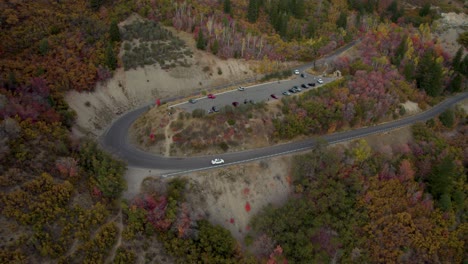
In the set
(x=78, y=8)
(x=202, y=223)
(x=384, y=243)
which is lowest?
(x=384, y=243)

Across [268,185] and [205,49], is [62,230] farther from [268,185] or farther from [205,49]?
[205,49]

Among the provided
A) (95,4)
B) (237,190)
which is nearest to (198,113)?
(237,190)

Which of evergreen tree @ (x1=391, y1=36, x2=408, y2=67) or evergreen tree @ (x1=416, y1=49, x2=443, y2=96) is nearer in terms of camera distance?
evergreen tree @ (x1=416, y1=49, x2=443, y2=96)

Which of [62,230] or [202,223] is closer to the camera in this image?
[62,230]

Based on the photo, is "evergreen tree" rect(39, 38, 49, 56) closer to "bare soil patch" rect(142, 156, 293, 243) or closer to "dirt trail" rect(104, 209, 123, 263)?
"bare soil patch" rect(142, 156, 293, 243)

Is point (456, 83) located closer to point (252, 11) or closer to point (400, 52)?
point (400, 52)

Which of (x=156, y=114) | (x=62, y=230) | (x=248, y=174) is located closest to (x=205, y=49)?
(x=156, y=114)

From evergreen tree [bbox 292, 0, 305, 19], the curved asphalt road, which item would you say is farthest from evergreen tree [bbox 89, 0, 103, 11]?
evergreen tree [bbox 292, 0, 305, 19]
